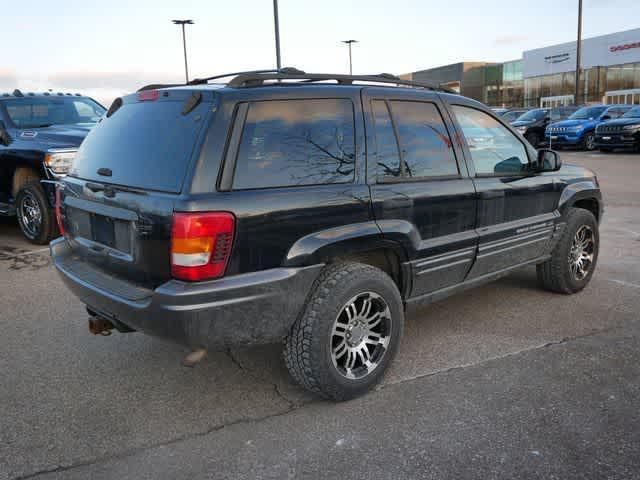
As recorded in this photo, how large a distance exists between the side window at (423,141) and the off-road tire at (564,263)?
161 cm

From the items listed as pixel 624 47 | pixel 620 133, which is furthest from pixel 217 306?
pixel 624 47

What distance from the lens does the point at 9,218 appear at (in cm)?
958

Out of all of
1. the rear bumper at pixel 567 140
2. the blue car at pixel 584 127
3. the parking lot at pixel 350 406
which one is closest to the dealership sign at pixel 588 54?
the blue car at pixel 584 127

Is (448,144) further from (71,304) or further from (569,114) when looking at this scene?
(569,114)

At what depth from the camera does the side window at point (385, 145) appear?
342 cm

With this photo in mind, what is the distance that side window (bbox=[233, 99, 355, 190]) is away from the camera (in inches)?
115

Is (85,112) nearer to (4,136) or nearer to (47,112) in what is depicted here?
(47,112)

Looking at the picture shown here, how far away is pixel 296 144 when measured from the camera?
3.09m

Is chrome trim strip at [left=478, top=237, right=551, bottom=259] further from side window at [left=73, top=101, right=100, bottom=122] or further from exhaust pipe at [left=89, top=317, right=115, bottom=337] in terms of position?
side window at [left=73, top=101, right=100, bottom=122]

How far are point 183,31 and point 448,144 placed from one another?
110 ft

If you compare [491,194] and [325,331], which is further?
[491,194]

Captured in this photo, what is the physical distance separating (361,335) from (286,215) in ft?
2.92

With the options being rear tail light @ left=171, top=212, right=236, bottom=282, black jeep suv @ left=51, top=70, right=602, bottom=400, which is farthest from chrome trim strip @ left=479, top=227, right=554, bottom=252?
rear tail light @ left=171, top=212, right=236, bottom=282

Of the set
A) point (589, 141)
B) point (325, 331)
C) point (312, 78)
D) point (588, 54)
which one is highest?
point (588, 54)
